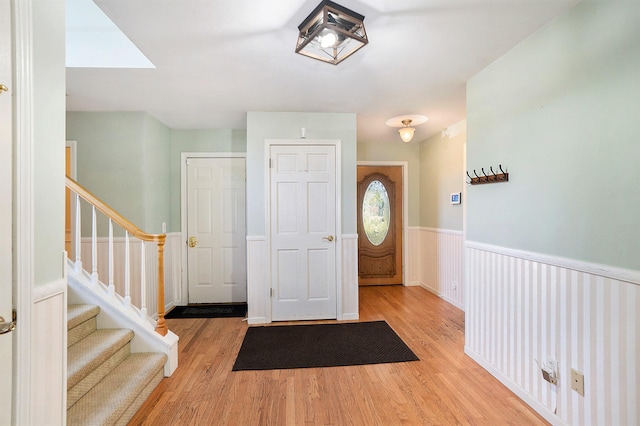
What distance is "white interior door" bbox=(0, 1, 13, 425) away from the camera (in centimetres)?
98

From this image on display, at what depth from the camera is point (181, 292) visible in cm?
399

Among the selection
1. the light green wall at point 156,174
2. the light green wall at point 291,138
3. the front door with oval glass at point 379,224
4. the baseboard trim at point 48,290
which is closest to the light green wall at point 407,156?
the front door with oval glass at point 379,224

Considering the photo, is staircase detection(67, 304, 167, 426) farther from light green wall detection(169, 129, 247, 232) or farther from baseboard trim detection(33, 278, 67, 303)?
light green wall detection(169, 129, 247, 232)

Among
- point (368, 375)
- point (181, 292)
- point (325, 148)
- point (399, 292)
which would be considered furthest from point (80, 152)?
point (399, 292)

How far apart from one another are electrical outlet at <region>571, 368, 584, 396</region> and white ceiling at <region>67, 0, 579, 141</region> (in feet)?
6.64

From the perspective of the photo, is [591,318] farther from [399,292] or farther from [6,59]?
[399,292]

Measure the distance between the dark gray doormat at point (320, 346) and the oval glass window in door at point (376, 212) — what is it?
74.6 inches

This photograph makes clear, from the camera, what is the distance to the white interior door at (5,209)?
979 mm

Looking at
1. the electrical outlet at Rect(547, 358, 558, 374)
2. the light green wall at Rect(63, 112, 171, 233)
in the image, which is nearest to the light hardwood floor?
the electrical outlet at Rect(547, 358, 558, 374)

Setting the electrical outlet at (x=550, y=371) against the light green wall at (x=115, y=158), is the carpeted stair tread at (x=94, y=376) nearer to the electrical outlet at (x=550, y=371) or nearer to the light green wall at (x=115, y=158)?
the light green wall at (x=115, y=158)

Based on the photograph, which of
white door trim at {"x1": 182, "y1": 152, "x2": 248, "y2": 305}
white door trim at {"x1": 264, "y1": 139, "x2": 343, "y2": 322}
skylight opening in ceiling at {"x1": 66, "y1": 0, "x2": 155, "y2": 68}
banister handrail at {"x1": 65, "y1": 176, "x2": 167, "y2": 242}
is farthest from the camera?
white door trim at {"x1": 182, "y1": 152, "x2": 248, "y2": 305}

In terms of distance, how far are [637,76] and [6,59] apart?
2524 millimetres

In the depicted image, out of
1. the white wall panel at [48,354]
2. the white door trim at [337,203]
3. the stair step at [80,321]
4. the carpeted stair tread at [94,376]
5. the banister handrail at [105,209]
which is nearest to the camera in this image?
the white wall panel at [48,354]

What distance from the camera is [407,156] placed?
16.1 ft
